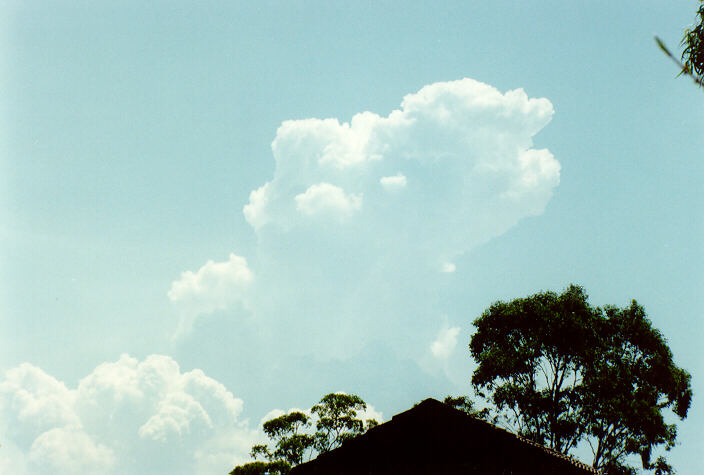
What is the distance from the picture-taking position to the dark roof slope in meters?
14.2

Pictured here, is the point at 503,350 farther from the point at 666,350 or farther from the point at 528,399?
the point at 666,350

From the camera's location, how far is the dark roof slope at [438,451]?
1420 centimetres

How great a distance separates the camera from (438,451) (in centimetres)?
1491

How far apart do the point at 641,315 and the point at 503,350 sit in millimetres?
9419

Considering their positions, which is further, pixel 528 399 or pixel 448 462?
pixel 528 399

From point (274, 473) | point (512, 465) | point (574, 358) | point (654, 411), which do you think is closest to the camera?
point (512, 465)

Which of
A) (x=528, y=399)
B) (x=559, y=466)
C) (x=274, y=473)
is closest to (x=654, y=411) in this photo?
(x=528, y=399)

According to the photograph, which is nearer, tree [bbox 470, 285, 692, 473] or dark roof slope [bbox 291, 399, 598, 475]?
dark roof slope [bbox 291, 399, 598, 475]

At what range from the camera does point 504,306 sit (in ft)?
104

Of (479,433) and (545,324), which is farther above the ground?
(545,324)

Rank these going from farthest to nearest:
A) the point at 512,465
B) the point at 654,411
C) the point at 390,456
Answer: the point at 654,411, the point at 390,456, the point at 512,465

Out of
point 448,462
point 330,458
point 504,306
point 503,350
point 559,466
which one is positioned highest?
point 504,306

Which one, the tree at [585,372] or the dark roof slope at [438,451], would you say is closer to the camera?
the dark roof slope at [438,451]

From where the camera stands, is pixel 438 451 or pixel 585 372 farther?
pixel 585 372
